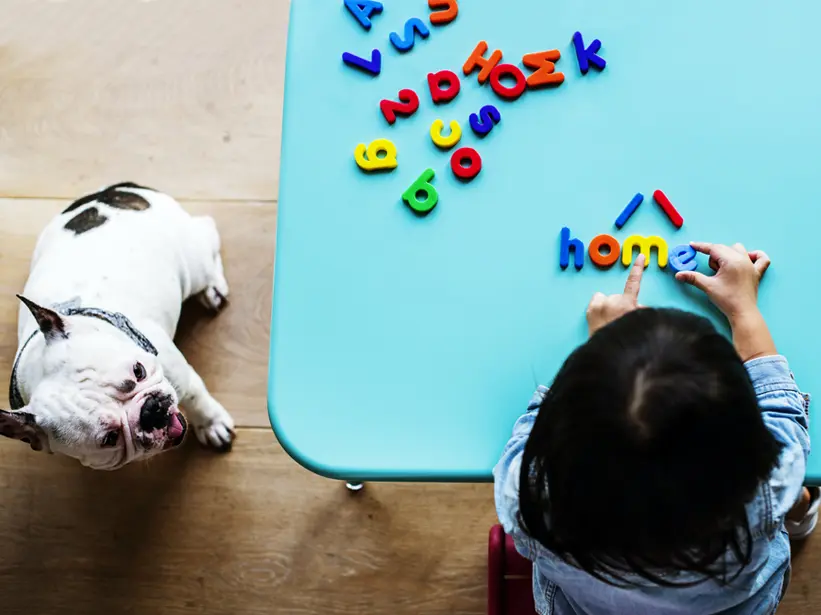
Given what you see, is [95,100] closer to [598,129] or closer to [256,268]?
[256,268]

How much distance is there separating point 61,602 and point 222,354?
510mm

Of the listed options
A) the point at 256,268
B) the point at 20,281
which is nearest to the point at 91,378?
the point at 256,268

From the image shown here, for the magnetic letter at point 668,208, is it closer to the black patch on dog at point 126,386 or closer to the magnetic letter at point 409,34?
the magnetic letter at point 409,34

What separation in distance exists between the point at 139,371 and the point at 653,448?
0.66m

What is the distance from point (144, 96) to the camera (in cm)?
155

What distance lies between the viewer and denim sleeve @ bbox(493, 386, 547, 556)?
71 cm

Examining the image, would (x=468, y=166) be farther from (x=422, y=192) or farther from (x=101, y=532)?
(x=101, y=532)

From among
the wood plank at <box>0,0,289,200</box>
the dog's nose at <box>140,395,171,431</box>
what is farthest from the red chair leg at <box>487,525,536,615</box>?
the wood plank at <box>0,0,289,200</box>

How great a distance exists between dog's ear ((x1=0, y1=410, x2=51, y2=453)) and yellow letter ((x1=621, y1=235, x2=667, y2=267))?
712 millimetres

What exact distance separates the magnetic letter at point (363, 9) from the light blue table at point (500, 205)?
0.01m

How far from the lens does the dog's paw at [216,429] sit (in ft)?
4.25

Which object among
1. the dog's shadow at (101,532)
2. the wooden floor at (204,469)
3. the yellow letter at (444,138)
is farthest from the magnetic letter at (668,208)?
Answer: the dog's shadow at (101,532)

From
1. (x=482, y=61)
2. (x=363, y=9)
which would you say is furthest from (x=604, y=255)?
(x=363, y=9)

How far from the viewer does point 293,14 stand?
36.1 inches
